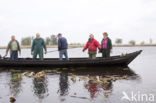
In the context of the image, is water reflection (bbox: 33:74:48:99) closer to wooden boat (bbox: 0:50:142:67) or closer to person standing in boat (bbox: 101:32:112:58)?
wooden boat (bbox: 0:50:142:67)

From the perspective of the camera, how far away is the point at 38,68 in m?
17.8

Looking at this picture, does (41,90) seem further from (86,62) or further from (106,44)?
(106,44)

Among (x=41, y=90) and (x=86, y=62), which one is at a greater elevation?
(x=86, y=62)

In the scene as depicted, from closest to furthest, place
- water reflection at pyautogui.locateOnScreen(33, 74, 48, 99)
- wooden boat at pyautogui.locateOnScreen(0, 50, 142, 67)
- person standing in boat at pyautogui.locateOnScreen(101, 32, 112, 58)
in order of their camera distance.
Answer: water reflection at pyautogui.locateOnScreen(33, 74, 48, 99) → person standing in boat at pyautogui.locateOnScreen(101, 32, 112, 58) → wooden boat at pyautogui.locateOnScreen(0, 50, 142, 67)

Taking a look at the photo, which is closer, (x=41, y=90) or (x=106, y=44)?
(x=41, y=90)

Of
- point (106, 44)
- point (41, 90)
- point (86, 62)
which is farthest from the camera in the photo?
point (86, 62)

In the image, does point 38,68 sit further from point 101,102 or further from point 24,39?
point 24,39

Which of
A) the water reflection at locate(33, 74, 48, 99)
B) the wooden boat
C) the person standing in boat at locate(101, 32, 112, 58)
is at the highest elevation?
the person standing in boat at locate(101, 32, 112, 58)

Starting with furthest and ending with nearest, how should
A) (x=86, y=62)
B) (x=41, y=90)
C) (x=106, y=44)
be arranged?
(x=86, y=62), (x=106, y=44), (x=41, y=90)

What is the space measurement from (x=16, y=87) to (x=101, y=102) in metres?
4.36

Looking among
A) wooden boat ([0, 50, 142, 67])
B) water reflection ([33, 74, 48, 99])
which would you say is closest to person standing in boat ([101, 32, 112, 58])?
wooden boat ([0, 50, 142, 67])

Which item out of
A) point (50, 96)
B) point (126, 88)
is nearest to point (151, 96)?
point (126, 88)

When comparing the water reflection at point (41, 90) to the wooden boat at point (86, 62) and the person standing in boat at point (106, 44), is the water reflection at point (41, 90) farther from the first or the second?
the person standing in boat at point (106, 44)

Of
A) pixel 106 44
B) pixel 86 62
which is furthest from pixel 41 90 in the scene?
pixel 106 44
